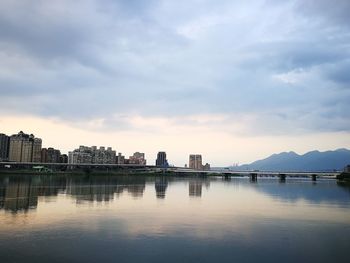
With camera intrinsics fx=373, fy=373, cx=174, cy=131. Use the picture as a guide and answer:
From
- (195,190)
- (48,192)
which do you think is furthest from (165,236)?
(195,190)

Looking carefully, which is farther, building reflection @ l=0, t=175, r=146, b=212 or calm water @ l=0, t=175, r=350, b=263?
building reflection @ l=0, t=175, r=146, b=212

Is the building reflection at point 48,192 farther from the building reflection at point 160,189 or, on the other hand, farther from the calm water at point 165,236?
the calm water at point 165,236

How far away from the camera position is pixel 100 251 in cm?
1806

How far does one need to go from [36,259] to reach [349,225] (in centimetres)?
2270

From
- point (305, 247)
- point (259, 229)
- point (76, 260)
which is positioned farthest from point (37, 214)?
point (305, 247)

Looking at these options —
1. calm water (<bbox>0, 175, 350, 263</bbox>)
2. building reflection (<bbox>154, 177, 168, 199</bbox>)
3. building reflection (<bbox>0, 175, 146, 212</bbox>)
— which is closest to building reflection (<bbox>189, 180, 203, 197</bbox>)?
building reflection (<bbox>154, 177, 168, 199</bbox>)

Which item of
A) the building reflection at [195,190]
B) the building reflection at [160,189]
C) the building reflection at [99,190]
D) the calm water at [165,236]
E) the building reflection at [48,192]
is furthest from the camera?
the building reflection at [195,190]

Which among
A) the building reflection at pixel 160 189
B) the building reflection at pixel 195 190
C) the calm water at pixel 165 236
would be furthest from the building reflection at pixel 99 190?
the calm water at pixel 165 236

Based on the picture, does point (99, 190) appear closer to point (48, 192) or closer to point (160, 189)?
point (48, 192)

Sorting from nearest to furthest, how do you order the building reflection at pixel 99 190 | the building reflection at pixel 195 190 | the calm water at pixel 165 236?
the calm water at pixel 165 236 < the building reflection at pixel 99 190 < the building reflection at pixel 195 190

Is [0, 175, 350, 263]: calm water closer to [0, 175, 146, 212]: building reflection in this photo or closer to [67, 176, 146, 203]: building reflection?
[0, 175, 146, 212]: building reflection

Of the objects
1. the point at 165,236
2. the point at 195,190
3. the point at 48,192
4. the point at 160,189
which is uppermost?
the point at 48,192

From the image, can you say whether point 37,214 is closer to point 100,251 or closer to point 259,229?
point 100,251

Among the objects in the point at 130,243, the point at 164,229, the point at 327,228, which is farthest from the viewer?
the point at 327,228
